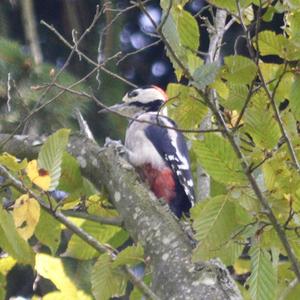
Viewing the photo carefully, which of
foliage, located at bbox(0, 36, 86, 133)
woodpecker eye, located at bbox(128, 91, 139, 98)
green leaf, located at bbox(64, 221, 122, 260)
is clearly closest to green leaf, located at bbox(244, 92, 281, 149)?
green leaf, located at bbox(64, 221, 122, 260)

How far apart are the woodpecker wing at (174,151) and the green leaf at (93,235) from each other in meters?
0.81

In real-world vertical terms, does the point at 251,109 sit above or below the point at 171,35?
below

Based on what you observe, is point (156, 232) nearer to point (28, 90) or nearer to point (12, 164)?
point (12, 164)

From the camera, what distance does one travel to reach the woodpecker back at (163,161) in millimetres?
3773

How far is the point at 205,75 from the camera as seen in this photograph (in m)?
2.08

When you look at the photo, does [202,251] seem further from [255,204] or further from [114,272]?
[114,272]

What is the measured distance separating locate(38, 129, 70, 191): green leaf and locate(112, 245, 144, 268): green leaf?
234 millimetres

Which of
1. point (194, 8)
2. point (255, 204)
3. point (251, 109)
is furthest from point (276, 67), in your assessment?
point (194, 8)

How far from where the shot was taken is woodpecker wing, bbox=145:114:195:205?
12.3 feet

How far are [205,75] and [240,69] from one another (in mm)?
132

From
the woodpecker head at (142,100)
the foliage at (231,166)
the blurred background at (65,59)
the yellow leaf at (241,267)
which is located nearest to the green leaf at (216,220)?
the foliage at (231,166)

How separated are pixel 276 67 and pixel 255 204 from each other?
1.51 ft

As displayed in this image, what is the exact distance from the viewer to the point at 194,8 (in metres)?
4.98

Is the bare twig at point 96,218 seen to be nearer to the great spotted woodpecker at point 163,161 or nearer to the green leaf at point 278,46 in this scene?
the green leaf at point 278,46
